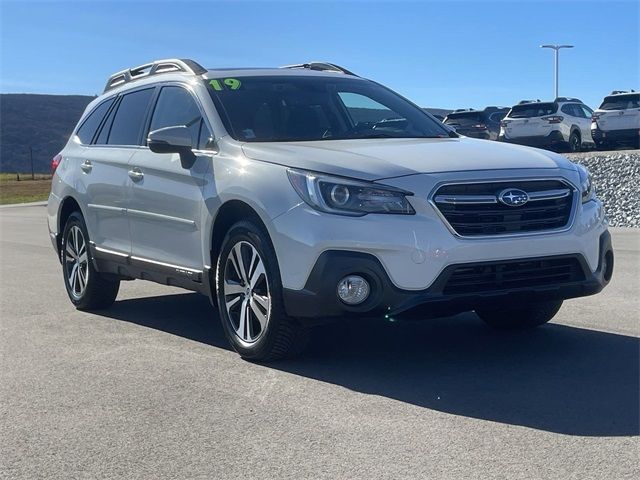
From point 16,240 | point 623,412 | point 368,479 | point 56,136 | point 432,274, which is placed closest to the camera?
point 368,479

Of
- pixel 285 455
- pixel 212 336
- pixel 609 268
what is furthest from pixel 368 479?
pixel 212 336

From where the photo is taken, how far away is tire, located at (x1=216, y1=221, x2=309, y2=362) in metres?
5.91

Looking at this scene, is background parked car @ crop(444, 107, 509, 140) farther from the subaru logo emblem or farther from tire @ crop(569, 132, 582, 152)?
the subaru logo emblem

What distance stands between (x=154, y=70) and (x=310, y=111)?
1669mm

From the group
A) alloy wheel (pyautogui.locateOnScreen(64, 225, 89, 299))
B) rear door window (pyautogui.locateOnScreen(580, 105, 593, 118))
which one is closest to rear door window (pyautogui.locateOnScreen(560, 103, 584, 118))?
rear door window (pyautogui.locateOnScreen(580, 105, 593, 118))

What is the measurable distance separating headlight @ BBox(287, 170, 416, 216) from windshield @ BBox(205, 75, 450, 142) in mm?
1035

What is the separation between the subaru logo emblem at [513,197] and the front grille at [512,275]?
0.32 metres

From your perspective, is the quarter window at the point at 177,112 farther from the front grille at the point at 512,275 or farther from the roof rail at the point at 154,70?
the front grille at the point at 512,275

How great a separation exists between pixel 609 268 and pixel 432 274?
4.77ft

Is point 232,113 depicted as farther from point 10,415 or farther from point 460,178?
point 10,415

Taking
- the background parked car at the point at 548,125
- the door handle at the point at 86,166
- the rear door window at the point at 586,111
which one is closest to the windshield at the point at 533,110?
the background parked car at the point at 548,125

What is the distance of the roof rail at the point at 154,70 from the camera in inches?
295

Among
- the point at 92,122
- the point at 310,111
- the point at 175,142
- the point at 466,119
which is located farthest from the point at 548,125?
the point at 175,142

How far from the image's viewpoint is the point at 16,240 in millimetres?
17641
